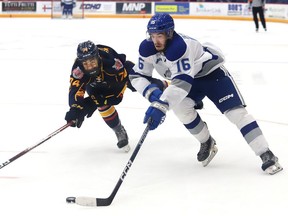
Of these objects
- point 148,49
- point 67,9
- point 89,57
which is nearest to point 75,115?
point 89,57

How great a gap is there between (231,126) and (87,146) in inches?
42.5

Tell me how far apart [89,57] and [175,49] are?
1.93 feet

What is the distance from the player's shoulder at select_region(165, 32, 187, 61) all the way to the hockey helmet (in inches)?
20.4

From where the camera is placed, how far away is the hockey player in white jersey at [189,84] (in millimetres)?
2715

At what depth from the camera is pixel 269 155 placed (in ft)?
9.65

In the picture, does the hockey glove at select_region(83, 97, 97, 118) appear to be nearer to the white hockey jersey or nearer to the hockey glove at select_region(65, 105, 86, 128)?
the hockey glove at select_region(65, 105, 86, 128)

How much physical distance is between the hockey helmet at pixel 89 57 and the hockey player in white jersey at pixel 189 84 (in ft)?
0.83

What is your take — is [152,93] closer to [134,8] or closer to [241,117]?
[241,117]

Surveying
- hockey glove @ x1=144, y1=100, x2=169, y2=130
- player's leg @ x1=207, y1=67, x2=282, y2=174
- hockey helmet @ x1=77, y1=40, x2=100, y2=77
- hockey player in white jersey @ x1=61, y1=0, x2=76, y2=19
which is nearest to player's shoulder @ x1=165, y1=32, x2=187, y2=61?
hockey glove @ x1=144, y1=100, x2=169, y2=130

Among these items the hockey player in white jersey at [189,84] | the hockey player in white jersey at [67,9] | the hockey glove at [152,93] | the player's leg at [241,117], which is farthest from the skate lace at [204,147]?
the hockey player in white jersey at [67,9]

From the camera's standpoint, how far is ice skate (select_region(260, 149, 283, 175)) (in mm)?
2912

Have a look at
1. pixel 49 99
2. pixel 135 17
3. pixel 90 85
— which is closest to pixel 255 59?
pixel 49 99

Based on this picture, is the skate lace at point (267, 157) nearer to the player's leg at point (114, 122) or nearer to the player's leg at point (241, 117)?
the player's leg at point (241, 117)

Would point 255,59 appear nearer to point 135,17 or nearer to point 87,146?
point 87,146
